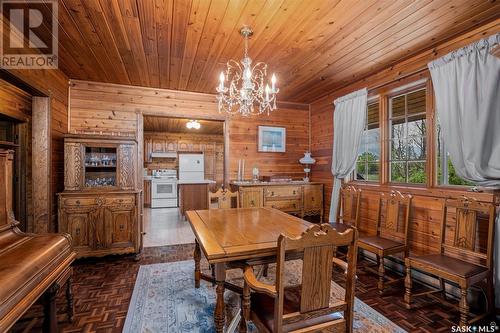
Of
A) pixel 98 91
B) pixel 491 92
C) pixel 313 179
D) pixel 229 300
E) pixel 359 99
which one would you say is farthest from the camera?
pixel 313 179

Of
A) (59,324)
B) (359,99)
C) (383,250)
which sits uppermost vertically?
(359,99)

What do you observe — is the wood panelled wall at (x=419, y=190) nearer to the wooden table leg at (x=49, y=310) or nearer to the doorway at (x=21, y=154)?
the wooden table leg at (x=49, y=310)

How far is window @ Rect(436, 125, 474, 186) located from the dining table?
5.74 feet

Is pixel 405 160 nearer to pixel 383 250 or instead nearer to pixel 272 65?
pixel 383 250

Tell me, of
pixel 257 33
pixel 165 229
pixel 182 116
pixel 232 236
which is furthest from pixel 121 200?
pixel 257 33

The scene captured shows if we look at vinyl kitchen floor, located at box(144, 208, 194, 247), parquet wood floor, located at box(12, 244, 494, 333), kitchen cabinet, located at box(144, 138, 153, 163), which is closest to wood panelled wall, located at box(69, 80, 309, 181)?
vinyl kitchen floor, located at box(144, 208, 194, 247)

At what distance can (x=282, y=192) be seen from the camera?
4070 millimetres

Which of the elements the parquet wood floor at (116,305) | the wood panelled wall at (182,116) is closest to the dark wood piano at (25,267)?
the parquet wood floor at (116,305)

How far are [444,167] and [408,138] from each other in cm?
56

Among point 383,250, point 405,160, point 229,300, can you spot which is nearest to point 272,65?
point 405,160

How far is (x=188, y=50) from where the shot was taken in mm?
2645

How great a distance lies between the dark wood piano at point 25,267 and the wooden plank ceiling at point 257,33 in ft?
4.63

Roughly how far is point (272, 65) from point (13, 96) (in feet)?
10.0

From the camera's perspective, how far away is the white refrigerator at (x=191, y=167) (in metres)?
7.87
